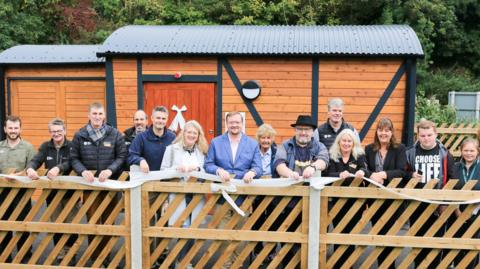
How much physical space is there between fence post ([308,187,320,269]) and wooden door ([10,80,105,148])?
5.85 meters

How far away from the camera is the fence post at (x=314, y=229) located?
3.90 m

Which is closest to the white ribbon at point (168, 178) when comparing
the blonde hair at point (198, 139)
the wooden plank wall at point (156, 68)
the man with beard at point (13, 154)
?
the blonde hair at point (198, 139)

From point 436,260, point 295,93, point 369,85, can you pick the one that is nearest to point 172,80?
point 295,93

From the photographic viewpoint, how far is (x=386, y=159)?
4371 mm

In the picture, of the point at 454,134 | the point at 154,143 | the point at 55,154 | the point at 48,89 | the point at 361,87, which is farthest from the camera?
the point at 454,134

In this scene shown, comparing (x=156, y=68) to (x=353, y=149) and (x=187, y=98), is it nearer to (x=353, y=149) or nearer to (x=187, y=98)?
(x=187, y=98)

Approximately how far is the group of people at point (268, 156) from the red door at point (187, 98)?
2886mm

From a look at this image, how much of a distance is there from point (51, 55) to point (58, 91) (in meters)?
0.73

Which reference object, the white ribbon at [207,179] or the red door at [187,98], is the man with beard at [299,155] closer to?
the white ribbon at [207,179]

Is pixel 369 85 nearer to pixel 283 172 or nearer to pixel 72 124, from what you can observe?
pixel 283 172

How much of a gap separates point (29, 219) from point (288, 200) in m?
2.49

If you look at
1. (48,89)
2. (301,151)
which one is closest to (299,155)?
(301,151)


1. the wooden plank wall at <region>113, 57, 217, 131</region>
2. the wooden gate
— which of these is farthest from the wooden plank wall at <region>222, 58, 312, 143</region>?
the wooden gate

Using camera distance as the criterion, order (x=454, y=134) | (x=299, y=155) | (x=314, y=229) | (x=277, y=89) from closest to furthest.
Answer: (x=314, y=229)
(x=299, y=155)
(x=277, y=89)
(x=454, y=134)
